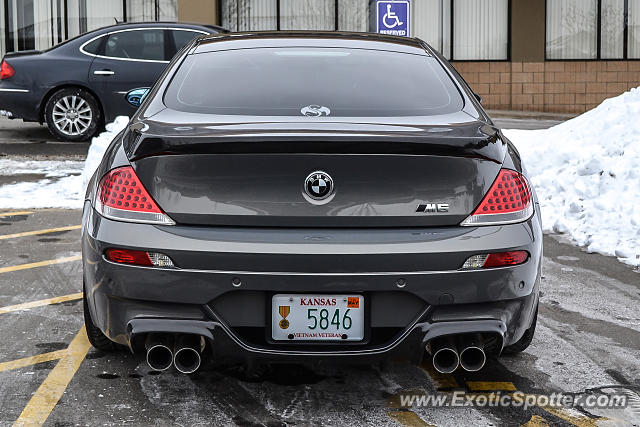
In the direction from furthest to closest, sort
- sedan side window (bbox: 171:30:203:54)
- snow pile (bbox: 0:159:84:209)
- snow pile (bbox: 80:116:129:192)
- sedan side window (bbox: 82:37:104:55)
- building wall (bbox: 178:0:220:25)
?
1. building wall (bbox: 178:0:220:25)
2. sedan side window (bbox: 171:30:203:54)
3. sedan side window (bbox: 82:37:104:55)
4. snow pile (bbox: 80:116:129:192)
5. snow pile (bbox: 0:159:84:209)

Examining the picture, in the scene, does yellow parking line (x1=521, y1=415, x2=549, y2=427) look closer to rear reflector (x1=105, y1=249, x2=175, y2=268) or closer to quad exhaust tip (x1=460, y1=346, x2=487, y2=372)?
quad exhaust tip (x1=460, y1=346, x2=487, y2=372)

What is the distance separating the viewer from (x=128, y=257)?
142 inches

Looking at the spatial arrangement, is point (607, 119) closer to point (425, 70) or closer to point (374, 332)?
point (425, 70)

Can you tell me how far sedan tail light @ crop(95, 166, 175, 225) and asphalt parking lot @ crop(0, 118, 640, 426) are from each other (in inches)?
24.5

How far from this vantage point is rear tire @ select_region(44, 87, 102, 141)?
1298 cm

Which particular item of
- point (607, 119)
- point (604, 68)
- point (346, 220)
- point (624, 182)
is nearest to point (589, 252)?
point (624, 182)

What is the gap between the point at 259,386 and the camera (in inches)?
162

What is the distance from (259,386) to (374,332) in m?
0.76

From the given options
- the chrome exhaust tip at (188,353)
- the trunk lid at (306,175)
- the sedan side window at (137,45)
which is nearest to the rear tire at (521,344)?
the trunk lid at (306,175)

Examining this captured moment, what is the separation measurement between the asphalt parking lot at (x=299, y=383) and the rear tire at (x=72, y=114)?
7563 mm

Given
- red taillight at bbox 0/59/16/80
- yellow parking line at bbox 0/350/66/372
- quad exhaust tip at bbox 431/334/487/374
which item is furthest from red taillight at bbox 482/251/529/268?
red taillight at bbox 0/59/16/80

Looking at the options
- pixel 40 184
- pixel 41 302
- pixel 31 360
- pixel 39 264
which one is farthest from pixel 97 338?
pixel 40 184

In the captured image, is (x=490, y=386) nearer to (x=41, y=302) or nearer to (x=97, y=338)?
(x=97, y=338)

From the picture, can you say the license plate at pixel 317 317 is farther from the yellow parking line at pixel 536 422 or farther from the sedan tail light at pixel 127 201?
the yellow parking line at pixel 536 422
